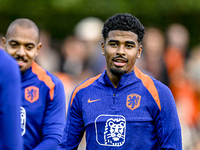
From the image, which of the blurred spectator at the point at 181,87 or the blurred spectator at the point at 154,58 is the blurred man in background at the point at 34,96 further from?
the blurred spectator at the point at 181,87

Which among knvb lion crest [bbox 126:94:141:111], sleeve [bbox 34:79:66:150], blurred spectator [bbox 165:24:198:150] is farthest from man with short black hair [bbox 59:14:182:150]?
blurred spectator [bbox 165:24:198:150]

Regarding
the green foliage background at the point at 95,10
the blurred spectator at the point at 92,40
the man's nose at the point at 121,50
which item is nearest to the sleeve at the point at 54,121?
the man's nose at the point at 121,50

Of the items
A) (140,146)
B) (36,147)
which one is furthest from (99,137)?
(36,147)

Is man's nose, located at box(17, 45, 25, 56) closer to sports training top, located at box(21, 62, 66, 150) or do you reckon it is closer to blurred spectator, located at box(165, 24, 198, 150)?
sports training top, located at box(21, 62, 66, 150)

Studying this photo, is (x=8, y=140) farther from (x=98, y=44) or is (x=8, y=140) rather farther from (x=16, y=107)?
(x=98, y=44)

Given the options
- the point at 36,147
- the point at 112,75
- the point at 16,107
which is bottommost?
the point at 36,147

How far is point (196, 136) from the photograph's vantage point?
392 inches

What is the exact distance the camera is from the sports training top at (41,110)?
4910 mm

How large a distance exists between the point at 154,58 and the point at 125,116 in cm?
476

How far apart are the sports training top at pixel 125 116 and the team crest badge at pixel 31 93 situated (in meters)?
0.48

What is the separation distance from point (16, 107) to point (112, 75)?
6.02 ft

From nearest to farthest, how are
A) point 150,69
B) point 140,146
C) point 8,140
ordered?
point 8,140 < point 140,146 < point 150,69

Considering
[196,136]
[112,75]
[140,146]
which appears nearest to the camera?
[140,146]

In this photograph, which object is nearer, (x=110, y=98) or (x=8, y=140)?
(x=8, y=140)
